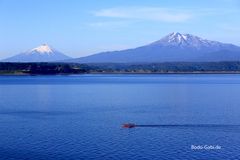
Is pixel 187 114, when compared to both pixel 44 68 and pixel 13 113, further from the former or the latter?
pixel 44 68

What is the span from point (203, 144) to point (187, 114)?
20.5 ft

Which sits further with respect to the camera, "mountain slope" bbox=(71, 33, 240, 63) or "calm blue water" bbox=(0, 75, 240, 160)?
"mountain slope" bbox=(71, 33, 240, 63)

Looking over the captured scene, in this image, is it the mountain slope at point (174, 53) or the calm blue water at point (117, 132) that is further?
the mountain slope at point (174, 53)

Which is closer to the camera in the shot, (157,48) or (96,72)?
(96,72)

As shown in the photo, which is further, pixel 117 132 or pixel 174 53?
pixel 174 53

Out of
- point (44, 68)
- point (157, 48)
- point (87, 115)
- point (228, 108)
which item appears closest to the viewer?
point (87, 115)

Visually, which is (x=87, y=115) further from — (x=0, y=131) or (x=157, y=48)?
(x=157, y=48)

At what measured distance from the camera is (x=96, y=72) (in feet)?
312

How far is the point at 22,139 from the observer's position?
45.0ft

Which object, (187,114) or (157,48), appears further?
(157,48)

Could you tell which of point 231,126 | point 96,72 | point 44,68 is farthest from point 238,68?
point 231,126

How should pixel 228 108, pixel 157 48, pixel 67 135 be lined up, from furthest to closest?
pixel 157 48 → pixel 228 108 → pixel 67 135

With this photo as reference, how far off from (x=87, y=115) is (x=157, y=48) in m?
160

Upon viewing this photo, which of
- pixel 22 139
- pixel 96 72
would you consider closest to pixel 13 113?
pixel 22 139
